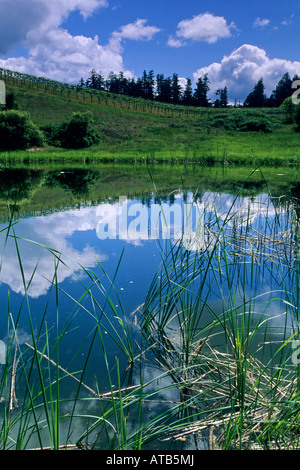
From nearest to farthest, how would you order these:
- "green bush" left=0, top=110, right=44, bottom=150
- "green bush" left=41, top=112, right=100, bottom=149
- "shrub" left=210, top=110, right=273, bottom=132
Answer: "green bush" left=0, top=110, right=44, bottom=150
"green bush" left=41, top=112, right=100, bottom=149
"shrub" left=210, top=110, right=273, bottom=132

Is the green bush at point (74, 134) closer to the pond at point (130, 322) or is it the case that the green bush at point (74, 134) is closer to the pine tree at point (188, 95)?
the pond at point (130, 322)

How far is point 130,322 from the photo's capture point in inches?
86.5

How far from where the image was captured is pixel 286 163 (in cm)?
1697

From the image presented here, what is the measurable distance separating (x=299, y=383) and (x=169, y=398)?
575mm

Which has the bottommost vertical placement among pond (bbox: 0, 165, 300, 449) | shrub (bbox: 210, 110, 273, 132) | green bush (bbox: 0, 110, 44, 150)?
pond (bbox: 0, 165, 300, 449)

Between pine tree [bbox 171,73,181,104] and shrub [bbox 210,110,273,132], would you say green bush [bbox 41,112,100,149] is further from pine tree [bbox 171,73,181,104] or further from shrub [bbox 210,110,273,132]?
pine tree [bbox 171,73,181,104]

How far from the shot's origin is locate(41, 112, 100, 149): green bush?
24641mm

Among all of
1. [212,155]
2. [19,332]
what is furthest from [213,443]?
[212,155]

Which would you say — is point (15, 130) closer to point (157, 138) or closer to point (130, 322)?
point (157, 138)

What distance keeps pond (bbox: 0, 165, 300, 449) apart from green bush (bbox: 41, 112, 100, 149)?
66.3 feet

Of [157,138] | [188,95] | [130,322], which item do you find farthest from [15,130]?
[188,95]

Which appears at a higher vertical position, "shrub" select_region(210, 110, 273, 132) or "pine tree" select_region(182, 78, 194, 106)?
"pine tree" select_region(182, 78, 194, 106)

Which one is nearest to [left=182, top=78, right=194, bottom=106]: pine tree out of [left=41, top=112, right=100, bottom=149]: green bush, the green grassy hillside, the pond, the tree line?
the tree line
